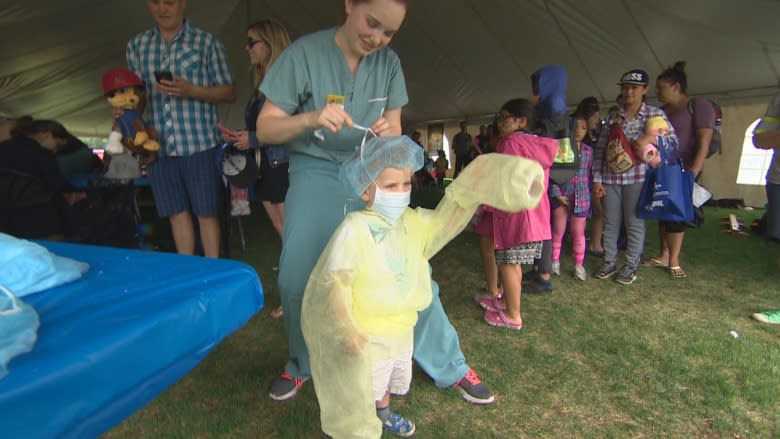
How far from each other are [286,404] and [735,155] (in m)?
10.7

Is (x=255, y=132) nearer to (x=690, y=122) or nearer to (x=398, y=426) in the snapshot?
(x=398, y=426)

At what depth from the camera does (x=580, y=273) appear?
3705mm

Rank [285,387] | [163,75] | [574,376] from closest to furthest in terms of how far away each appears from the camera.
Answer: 1. [285,387]
2. [574,376]
3. [163,75]

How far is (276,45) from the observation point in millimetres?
2645

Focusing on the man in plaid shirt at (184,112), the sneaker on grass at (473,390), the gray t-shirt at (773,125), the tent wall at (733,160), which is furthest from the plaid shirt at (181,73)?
the tent wall at (733,160)

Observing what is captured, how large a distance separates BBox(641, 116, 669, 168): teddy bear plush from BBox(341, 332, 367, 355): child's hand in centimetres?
313

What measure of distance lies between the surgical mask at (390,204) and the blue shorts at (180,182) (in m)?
1.64

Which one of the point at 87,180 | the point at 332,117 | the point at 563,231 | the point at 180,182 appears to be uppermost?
the point at 332,117

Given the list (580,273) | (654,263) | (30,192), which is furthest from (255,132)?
(654,263)

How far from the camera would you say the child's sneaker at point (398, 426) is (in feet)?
5.52

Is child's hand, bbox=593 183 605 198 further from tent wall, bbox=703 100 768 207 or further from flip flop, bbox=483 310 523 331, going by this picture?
tent wall, bbox=703 100 768 207

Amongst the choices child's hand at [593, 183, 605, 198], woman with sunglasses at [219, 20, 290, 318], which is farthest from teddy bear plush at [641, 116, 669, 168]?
woman with sunglasses at [219, 20, 290, 318]

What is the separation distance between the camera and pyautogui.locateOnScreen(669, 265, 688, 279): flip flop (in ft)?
12.5

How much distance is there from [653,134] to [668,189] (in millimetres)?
468
